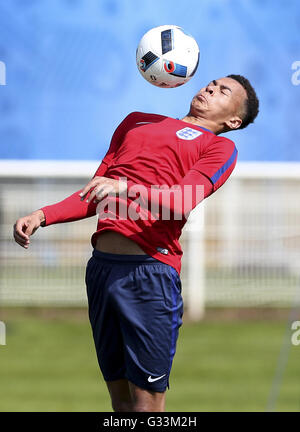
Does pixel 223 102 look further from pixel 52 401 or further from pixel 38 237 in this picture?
pixel 38 237

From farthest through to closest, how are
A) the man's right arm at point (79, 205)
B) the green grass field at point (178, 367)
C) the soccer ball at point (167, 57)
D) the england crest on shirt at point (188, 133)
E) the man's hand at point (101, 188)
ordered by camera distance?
the green grass field at point (178, 367) < the soccer ball at point (167, 57) < the man's right arm at point (79, 205) < the england crest on shirt at point (188, 133) < the man's hand at point (101, 188)

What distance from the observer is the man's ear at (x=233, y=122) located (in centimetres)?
390

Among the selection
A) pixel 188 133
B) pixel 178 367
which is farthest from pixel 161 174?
pixel 178 367

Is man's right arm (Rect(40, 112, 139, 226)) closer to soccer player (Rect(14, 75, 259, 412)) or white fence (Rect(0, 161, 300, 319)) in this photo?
soccer player (Rect(14, 75, 259, 412))

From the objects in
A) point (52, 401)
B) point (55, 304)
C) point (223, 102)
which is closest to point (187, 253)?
point (55, 304)

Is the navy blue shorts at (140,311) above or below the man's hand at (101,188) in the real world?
below

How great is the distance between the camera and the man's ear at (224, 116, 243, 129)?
390 cm

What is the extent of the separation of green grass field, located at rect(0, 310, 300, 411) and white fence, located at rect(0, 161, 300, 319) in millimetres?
413

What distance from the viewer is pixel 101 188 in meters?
3.25

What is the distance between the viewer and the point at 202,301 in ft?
41.1

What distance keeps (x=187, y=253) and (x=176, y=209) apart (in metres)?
9.27

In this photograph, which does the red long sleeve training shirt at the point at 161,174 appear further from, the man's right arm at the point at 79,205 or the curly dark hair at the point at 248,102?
the curly dark hair at the point at 248,102

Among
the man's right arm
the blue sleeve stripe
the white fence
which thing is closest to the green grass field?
the white fence

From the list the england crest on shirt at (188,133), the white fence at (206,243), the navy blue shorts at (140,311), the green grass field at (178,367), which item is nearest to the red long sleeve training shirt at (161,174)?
the england crest on shirt at (188,133)
